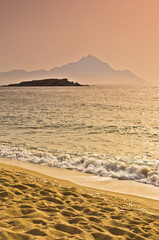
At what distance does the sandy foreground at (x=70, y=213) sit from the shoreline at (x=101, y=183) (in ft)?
1.61

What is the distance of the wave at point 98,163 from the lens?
10.4 m

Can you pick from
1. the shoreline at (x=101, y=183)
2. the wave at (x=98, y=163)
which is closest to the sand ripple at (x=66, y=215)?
the shoreline at (x=101, y=183)

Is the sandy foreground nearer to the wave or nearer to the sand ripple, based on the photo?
the sand ripple

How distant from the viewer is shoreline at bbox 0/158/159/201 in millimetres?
8575

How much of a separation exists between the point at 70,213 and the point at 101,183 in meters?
3.75

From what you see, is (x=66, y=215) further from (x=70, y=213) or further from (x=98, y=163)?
(x=98, y=163)

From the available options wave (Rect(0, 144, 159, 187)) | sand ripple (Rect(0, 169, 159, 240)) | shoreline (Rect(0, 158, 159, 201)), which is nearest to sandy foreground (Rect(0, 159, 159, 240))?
sand ripple (Rect(0, 169, 159, 240))

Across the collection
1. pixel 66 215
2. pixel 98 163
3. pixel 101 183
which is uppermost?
pixel 66 215

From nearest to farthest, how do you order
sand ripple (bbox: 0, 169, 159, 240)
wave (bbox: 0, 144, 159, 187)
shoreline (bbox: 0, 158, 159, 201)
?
1. sand ripple (bbox: 0, 169, 159, 240)
2. shoreline (bbox: 0, 158, 159, 201)
3. wave (bbox: 0, 144, 159, 187)

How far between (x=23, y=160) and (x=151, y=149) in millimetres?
7672

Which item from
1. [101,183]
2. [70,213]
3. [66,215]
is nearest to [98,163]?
[101,183]

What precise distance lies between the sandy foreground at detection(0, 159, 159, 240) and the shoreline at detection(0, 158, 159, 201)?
0.49m

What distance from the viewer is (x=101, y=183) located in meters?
9.50

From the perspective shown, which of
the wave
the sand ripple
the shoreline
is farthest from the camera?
the wave
